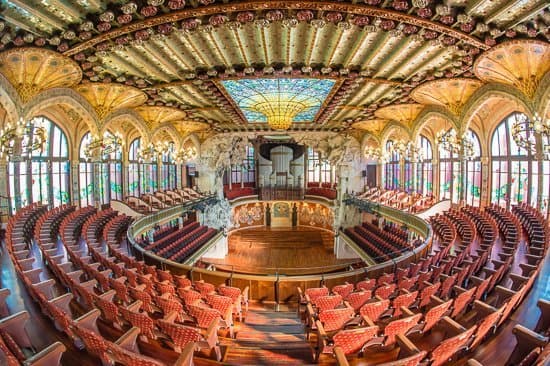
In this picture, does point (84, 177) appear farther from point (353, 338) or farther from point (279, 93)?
point (353, 338)

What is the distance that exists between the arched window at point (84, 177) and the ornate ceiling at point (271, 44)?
7.95 meters

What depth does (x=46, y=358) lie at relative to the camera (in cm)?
285

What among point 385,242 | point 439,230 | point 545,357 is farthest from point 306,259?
point 545,357

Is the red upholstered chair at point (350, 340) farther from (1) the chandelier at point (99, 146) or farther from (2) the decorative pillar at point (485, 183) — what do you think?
(2) the decorative pillar at point (485, 183)

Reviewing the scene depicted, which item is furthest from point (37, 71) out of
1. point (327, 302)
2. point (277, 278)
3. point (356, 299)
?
point (356, 299)

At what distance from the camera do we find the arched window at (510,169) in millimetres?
15648

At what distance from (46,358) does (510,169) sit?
848 inches

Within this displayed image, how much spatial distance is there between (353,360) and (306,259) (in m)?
17.8

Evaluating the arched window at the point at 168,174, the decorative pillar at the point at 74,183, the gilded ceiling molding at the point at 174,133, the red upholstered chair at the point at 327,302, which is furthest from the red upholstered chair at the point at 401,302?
the arched window at the point at 168,174

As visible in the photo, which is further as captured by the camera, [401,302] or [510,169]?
[510,169]

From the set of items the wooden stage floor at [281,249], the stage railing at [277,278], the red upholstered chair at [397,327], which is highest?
the red upholstered chair at [397,327]

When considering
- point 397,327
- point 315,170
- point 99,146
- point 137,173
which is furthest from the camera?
point 315,170

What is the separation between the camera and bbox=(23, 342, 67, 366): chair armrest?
2.70 metres

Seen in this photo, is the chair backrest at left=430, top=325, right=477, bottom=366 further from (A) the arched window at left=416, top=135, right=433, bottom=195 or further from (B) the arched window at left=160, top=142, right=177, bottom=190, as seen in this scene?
(B) the arched window at left=160, top=142, right=177, bottom=190
